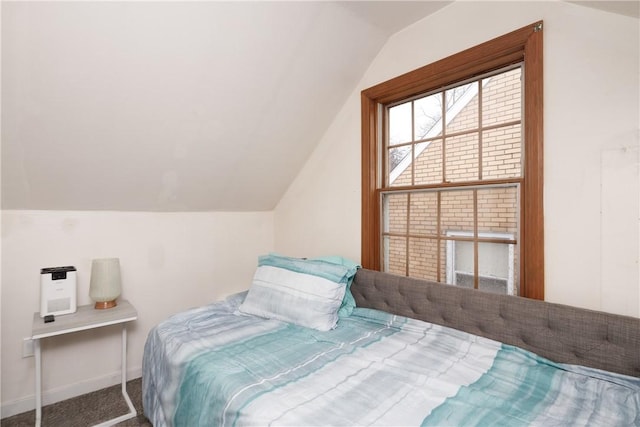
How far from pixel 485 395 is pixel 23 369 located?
2.66 meters

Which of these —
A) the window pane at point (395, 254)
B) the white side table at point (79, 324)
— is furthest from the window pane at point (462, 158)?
the white side table at point (79, 324)

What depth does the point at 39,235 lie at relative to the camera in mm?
2031

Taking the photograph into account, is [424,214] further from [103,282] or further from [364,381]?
[103,282]

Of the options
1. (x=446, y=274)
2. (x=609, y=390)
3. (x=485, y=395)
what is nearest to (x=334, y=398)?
(x=485, y=395)

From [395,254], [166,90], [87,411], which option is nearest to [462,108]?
[395,254]

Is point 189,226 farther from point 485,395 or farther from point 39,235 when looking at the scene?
point 485,395

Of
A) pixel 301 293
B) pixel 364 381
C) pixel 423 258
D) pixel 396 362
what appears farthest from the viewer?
pixel 423 258

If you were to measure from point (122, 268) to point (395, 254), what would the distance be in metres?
2.03

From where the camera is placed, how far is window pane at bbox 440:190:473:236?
6.34 ft

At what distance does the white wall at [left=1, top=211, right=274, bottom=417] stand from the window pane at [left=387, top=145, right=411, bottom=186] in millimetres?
1455

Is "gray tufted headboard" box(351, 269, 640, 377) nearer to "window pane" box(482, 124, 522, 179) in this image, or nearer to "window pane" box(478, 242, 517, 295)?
"window pane" box(478, 242, 517, 295)

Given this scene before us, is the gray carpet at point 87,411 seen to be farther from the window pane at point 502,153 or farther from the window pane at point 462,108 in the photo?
the window pane at point 462,108

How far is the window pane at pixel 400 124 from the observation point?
229 centimetres

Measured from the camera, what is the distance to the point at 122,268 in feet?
7.70
